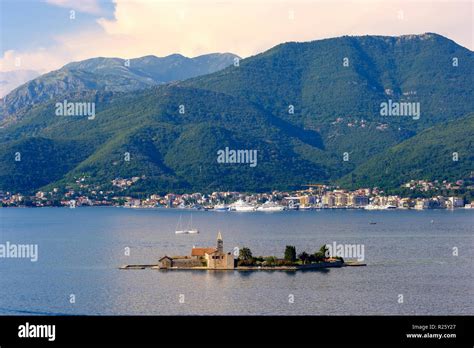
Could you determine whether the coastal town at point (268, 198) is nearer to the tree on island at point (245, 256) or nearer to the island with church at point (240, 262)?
the island with church at point (240, 262)

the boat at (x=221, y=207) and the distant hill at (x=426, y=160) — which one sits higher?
the distant hill at (x=426, y=160)

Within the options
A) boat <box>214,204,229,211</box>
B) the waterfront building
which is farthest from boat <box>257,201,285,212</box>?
the waterfront building

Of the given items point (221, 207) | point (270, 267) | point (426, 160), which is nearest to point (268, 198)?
point (221, 207)

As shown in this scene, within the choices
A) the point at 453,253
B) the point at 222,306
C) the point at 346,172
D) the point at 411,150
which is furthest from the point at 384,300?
the point at 346,172

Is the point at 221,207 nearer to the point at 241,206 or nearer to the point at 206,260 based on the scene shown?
the point at 241,206

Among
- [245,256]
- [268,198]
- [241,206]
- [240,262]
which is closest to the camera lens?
[240,262]

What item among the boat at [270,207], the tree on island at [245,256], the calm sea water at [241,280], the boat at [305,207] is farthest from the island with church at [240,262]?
the boat at [305,207]

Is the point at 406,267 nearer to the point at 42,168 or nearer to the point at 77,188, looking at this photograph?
the point at 77,188
